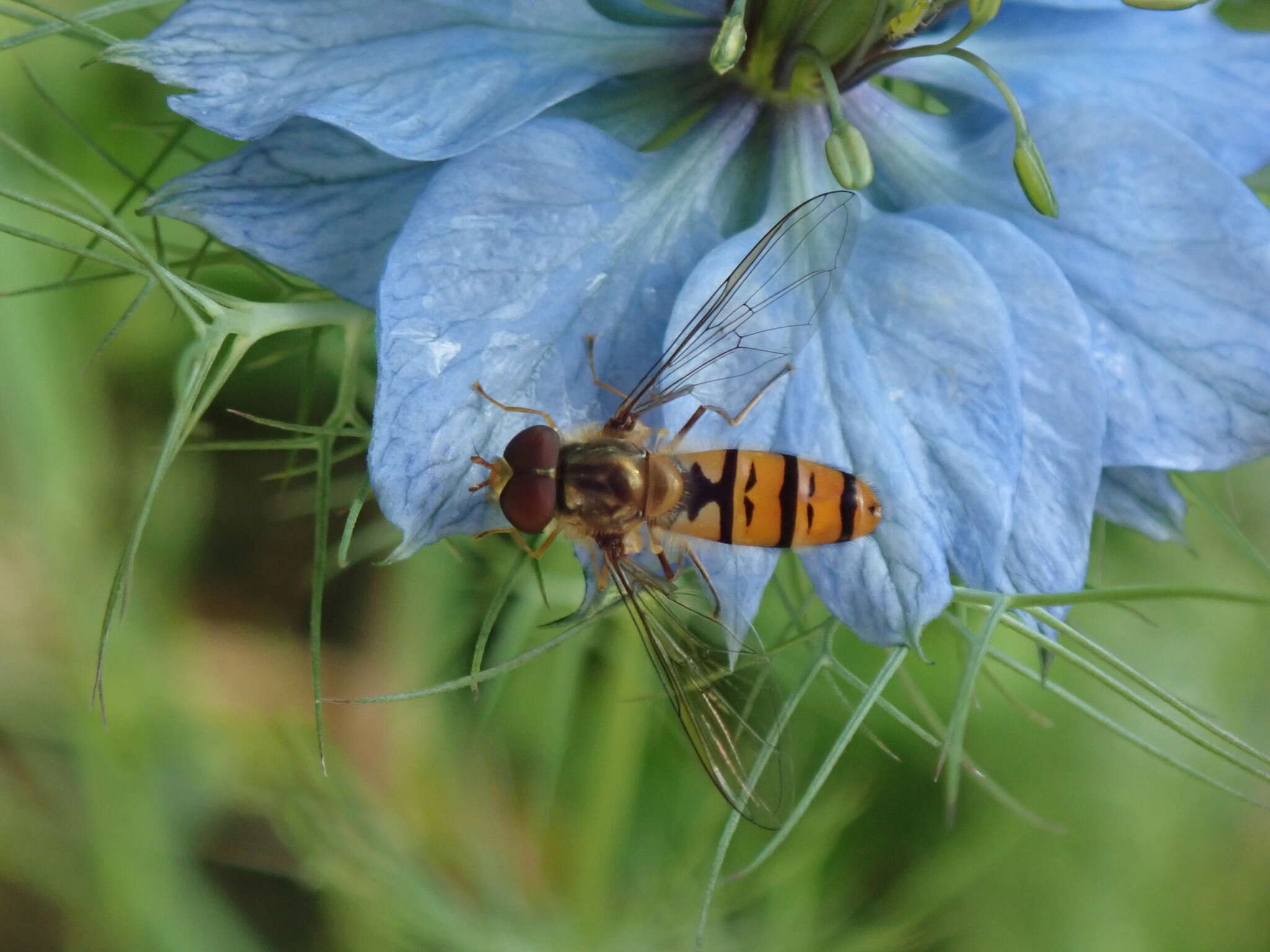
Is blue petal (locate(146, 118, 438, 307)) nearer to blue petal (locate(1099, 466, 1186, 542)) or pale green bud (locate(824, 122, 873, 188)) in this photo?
pale green bud (locate(824, 122, 873, 188))

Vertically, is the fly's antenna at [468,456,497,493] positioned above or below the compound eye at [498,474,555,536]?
above

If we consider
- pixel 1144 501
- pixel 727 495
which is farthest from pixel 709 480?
pixel 1144 501

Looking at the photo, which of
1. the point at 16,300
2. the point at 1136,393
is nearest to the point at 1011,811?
the point at 1136,393

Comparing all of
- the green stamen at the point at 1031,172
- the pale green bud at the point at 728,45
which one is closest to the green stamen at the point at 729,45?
the pale green bud at the point at 728,45

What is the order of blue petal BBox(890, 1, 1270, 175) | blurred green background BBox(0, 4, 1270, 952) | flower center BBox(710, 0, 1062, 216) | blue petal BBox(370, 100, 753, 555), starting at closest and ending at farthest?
blue petal BBox(370, 100, 753, 555) → flower center BBox(710, 0, 1062, 216) → blue petal BBox(890, 1, 1270, 175) → blurred green background BBox(0, 4, 1270, 952)

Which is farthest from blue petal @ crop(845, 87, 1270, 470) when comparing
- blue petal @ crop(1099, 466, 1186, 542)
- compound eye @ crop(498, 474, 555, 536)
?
compound eye @ crop(498, 474, 555, 536)

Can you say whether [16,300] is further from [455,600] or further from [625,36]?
[625,36]

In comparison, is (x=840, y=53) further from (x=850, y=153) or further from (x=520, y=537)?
(x=520, y=537)
